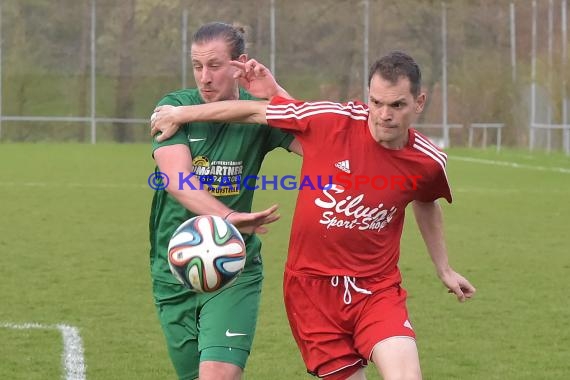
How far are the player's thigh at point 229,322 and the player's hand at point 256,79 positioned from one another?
0.86m

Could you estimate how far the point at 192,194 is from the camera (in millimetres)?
4590

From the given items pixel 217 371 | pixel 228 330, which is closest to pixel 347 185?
pixel 228 330

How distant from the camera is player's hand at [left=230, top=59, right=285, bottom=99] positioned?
4.94 m

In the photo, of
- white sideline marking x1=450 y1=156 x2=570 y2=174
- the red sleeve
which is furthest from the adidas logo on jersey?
white sideline marking x1=450 y1=156 x2=570 y2=174

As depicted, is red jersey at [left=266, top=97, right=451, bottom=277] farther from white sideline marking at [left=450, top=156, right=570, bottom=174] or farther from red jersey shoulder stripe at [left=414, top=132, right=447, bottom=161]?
white sideline marking at [left=450, top=156, right=570, bottom=174]

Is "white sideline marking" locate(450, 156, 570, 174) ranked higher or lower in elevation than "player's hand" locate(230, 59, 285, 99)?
higher

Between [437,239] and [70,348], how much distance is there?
3306 millimetres

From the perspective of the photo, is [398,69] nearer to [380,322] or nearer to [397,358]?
[380,322]

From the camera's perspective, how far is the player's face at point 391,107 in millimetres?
4648

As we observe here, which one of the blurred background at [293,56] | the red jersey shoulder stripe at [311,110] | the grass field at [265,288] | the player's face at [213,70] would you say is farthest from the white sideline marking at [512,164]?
the player's face at [213,70]

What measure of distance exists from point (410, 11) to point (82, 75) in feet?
→ 38.7

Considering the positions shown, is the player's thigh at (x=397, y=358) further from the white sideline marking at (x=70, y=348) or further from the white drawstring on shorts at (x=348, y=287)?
the white sideline marking at (x=70, y=348)

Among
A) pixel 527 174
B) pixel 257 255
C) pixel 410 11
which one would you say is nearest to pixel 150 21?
pixel 410 11

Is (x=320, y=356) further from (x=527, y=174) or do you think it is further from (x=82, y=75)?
(x=82, y=75)
